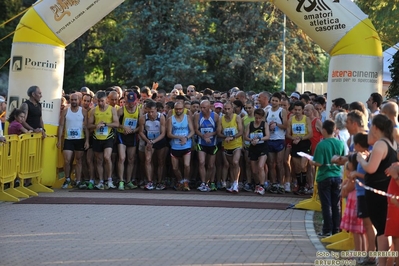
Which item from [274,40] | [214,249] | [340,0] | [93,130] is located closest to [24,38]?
[93,130]

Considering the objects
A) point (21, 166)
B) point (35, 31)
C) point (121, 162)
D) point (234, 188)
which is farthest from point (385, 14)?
point (21, 166)

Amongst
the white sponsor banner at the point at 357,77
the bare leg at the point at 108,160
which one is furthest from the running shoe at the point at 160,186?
the white sponsor banner at the point at 357,77

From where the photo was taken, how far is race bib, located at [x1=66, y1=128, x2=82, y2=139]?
54.8 ft

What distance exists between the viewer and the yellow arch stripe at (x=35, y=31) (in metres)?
15.9

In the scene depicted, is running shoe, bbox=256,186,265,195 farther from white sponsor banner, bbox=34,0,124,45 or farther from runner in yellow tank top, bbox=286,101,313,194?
white sponsor banner, bbox=34,0,124,45

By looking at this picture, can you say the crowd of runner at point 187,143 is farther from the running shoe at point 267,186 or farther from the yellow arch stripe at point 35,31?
the yellow arch stripe at point 35,31

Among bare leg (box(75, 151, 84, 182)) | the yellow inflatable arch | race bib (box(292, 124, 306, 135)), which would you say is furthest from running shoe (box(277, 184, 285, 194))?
bare leg (box(75, 151, 84, 182))

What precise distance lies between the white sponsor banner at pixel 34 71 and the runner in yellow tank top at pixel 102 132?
103 centimetres

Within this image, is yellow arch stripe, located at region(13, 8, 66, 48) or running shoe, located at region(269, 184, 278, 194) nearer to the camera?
yellow arch stripe, located at region(13, 8, 66, 48)

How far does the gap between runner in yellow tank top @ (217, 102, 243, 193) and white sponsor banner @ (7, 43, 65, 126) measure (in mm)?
3531

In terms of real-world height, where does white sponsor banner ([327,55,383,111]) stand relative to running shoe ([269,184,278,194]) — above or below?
above

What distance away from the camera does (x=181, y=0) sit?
40.6m

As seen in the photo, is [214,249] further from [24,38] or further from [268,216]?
[24,38]

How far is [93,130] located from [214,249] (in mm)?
7322
